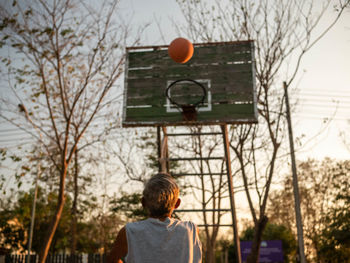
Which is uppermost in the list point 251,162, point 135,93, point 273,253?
point 135,93

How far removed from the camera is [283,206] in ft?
78.5

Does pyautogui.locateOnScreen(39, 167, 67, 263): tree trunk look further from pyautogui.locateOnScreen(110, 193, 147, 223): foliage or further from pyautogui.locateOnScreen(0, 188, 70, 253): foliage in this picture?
pyautogui.locateOnScreen(0, 188, 70, 253): foliage

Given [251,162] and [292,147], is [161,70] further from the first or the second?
[292,147]

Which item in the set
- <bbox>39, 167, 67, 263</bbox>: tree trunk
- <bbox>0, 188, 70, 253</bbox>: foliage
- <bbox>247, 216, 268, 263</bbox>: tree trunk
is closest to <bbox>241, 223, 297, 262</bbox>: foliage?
<bbox>0, 188, 70, 253</bbox>: foliage

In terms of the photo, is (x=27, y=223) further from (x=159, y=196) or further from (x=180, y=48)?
(x=159, y=196)

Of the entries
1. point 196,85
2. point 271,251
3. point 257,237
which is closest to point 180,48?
point 196,85

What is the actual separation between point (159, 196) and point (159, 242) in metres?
0.20

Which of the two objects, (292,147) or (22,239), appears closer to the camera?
(292,147)

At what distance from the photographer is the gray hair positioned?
1535 millimetres

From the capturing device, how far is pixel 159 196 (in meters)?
1.53

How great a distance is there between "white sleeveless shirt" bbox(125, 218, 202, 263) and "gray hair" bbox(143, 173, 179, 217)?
46 millimetres

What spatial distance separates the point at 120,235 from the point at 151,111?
4.70 m

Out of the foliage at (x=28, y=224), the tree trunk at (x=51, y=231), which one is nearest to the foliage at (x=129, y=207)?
the foliage at (x=28, y=224)

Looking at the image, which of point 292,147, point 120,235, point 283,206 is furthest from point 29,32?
point 283,206
